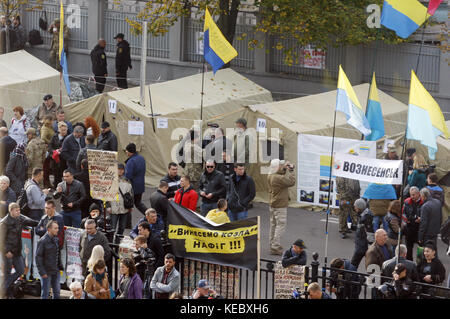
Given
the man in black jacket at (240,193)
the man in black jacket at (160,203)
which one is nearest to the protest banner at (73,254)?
the man in black jacket at (160,203)

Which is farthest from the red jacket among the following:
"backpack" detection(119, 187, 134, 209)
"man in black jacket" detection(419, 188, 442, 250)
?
"man in black jacket" detection(419, 188, 442, 250)

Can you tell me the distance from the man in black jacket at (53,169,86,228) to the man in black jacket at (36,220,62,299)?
6.61 feet

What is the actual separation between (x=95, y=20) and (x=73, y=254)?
1699cm

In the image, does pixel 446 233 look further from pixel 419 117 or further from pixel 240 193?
pixel 240 193

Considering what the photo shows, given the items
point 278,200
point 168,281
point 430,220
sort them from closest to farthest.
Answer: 1. point 168,281
2. point 430,220
3. point 278,200

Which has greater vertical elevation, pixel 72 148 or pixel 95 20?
pixel 95 20

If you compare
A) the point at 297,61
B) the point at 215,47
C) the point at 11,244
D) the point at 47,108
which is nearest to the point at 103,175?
A: the point at 11,244

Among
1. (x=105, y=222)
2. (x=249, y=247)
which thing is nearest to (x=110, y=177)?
(x=105, y=222)

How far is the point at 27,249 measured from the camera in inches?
540

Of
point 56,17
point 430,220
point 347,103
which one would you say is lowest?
point 430,220

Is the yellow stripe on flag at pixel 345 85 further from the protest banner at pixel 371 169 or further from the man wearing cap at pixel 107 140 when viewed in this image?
the man wearing cap at pixel 107 140

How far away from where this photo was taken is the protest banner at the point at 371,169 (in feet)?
41.6

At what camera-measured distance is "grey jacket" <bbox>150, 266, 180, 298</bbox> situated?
39.8ft

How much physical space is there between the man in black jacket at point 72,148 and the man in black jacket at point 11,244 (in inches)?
177
